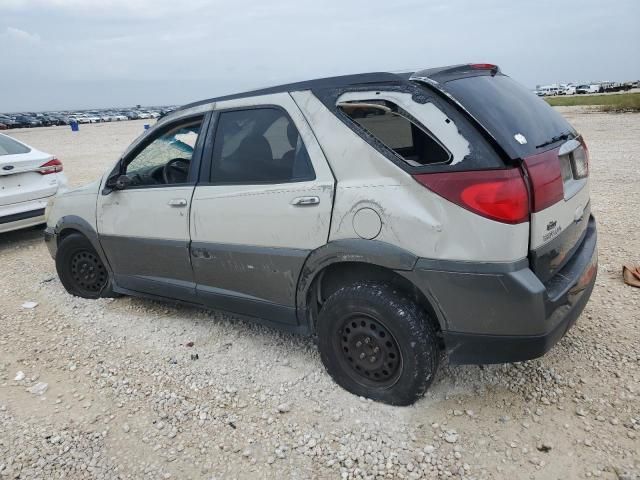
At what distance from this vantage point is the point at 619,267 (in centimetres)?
450

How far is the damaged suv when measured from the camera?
2.28m

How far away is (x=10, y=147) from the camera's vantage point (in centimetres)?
639

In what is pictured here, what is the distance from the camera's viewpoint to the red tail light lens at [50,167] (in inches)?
249

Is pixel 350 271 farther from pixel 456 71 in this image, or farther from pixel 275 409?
pixel 456 71

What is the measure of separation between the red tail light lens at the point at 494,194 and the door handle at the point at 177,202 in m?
1.94

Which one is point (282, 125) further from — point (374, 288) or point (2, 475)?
point (2, 475)

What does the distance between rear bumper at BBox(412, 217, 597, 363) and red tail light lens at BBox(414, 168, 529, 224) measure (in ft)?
0.81

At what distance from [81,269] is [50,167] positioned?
105 inches

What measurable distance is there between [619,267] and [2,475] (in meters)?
5.03

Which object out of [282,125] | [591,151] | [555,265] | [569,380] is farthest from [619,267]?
[591,151]

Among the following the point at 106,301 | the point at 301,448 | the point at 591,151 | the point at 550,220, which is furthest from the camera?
the point at 591,151

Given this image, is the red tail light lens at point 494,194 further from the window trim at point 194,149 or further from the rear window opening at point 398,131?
the window trim at point 194,149

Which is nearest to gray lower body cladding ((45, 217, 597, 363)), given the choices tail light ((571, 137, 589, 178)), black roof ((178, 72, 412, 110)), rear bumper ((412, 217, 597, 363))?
rear bumper ((412, 217, 597, 363))

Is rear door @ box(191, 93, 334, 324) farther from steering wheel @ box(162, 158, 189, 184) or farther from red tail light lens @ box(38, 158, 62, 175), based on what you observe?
red tail light lens @ box(38, 158, 62, 175)
